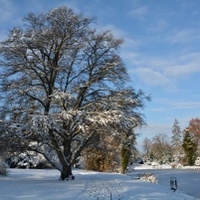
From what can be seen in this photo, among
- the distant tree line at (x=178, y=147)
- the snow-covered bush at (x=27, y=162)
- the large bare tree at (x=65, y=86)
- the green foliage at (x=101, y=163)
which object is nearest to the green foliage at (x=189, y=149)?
the distant tree line at (x=178, y=147)

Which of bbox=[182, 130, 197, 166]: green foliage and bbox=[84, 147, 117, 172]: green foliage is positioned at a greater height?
bbox=[182, 130, 197, 166]: green foliage

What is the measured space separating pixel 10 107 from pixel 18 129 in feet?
7.27

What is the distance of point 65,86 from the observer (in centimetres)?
1784

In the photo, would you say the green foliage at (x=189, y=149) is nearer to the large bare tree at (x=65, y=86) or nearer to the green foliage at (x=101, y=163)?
the green foliage at (x=101, y=163)

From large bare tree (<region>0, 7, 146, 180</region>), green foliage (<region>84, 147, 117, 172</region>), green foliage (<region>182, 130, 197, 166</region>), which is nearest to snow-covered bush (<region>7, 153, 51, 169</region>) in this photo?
green foliage (<region>84, 147, 117, 172</region>)

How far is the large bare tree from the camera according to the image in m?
15.5

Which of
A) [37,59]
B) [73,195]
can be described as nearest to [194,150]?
[37,59]

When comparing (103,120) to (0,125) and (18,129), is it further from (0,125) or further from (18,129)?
(0,125)

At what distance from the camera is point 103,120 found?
14.8m

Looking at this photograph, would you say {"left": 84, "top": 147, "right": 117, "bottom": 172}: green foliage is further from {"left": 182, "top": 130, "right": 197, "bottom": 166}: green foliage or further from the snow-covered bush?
{"left": 182, "top": 130, "right": 197, "bottom": 166}: green foliage

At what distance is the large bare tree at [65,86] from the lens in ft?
50.9

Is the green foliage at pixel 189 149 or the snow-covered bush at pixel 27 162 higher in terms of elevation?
the green foliage at pixel 189 149

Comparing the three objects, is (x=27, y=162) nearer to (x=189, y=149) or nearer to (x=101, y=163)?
(x=101, y=163)

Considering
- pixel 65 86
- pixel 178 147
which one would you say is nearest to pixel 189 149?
pixel 178 147
